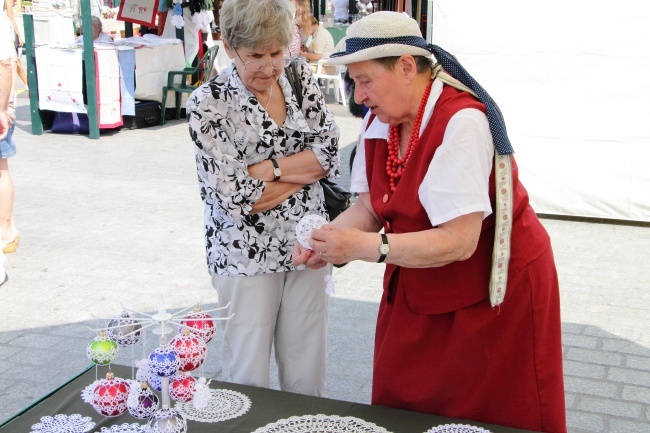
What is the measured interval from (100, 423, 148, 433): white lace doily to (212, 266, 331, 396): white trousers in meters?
0.55

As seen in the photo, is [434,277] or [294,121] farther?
[294,121]

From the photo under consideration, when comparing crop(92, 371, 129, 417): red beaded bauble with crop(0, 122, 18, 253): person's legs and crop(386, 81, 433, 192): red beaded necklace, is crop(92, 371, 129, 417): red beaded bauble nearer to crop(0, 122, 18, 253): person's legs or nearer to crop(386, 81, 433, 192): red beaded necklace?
crop(386, 81, 433, 192): red beaded necklace

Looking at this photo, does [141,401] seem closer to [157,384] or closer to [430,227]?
[157,384]

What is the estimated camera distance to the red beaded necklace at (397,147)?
77.6 inches

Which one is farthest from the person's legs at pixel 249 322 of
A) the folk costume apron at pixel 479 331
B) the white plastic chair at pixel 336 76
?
the white plastic chair at pixel 336 76

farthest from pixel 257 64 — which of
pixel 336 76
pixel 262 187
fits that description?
pixel 336 76

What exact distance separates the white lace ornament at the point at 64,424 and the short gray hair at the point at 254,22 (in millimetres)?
1089

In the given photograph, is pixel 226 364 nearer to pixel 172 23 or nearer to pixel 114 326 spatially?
pixel 114 326

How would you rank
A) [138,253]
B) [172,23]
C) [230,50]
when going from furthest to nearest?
1. [172,23]
2. [138,253]
3. [230,50]

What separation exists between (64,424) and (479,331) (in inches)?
40.6

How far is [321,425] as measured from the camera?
189cm

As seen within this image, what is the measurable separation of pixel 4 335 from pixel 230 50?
2481 millimetres

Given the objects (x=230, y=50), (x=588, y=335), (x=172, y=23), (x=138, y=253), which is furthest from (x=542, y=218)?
(x=172, y=23)

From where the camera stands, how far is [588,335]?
13.5 feet
